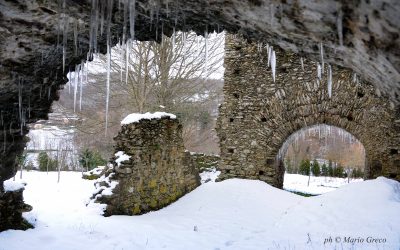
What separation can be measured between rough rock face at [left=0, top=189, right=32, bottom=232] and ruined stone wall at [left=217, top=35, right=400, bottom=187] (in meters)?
5.15

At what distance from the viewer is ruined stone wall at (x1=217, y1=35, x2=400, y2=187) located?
8.09m

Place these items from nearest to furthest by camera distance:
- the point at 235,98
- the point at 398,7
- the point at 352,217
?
the point at 398,7 → the point at 352,217 → the point at 235,98

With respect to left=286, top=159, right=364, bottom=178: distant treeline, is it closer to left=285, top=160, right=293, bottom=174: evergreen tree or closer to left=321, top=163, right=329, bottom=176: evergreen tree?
left=321, top=163, right=329, bottom=176: evergreen tree

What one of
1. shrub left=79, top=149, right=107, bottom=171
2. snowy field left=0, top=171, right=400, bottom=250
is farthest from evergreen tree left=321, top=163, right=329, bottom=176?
snowy field left=0, top=171, right=400, bottom=250

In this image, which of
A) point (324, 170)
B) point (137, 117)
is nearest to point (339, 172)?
point (324, 170)

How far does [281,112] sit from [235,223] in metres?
3.30

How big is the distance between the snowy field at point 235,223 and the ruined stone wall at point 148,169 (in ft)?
0.98

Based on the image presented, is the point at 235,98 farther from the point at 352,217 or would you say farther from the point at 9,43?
the point at 9,43

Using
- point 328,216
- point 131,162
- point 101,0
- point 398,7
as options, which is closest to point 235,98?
point 131,162

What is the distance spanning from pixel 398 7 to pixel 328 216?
17.1 ft

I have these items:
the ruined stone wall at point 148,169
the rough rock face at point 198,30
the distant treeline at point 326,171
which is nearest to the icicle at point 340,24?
the rough rock face at point 198,30

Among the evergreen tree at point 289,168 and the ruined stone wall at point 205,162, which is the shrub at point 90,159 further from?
the evergreen tree at point 289,168

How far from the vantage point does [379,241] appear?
475 cm

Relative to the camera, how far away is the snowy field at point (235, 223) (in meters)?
5.07
